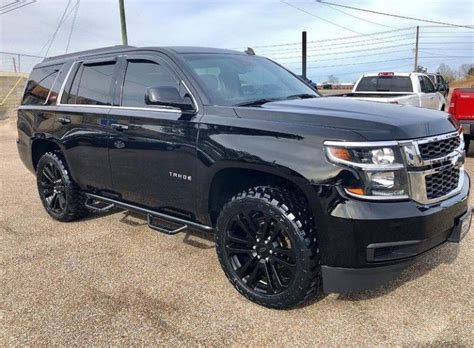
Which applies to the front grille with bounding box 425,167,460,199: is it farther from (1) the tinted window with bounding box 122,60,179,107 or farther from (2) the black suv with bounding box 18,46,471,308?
(1) the tinted window with bounding box 122,60,179,107

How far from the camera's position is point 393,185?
2.72 meters

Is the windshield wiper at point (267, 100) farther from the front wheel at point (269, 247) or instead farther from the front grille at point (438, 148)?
the front grille at point (438, 148)

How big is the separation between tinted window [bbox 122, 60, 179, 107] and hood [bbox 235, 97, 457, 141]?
947 mm

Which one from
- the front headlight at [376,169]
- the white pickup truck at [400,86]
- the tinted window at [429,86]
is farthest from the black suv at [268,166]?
the tinted window at [429,86]

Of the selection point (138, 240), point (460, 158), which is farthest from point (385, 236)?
point (138, 240)

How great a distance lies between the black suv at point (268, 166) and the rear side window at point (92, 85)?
20mm

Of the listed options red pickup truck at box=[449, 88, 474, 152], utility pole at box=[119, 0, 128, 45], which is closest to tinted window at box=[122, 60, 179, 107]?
red pickup truck at box=[449, 88, 474, 152]

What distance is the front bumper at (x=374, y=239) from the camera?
2.69m

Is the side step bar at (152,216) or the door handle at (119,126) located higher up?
the door handle at (119,126)

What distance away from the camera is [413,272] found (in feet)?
12.2

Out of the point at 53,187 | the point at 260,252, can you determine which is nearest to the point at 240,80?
the point at 260,252

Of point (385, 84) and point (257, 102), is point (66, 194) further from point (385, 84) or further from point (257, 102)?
point (385, 84)

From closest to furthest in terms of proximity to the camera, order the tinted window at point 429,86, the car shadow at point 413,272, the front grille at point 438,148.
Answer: the front grille at point 438,148
the car shadow at point 413,272
the tinted window at point 429,86

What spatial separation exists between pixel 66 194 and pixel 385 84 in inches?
320
